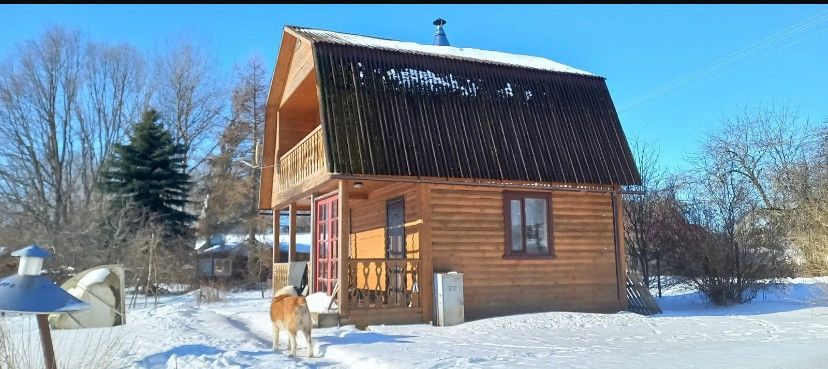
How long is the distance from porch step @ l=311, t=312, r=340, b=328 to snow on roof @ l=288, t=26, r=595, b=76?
17.9ft

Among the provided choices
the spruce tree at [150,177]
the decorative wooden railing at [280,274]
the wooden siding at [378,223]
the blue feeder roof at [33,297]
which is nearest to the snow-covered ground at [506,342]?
the blue feeder roof at [33,297]

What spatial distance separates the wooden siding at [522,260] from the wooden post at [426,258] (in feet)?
0.50

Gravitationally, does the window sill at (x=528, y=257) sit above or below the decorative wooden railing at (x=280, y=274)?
above

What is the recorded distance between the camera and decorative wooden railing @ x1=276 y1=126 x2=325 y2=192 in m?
12.5

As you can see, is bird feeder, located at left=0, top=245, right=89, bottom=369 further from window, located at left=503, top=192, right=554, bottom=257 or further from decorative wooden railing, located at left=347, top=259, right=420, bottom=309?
window, located at left=503, top=192, right=554, bottom=257

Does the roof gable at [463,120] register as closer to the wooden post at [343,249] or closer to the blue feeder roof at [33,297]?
the wooden post at [343,249]

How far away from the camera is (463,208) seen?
504 inches

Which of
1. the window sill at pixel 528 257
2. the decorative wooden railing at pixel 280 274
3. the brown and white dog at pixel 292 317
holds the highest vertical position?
the window sill at pixel 528 257

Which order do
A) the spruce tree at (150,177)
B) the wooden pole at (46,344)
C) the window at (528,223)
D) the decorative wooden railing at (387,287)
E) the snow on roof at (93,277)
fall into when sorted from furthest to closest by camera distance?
the spruce tree at (150,177)
the window at (528,223)
the snow on roof at (93,277)
the decorative wooden railing at (387,287)
the wooden pole at (46,344)

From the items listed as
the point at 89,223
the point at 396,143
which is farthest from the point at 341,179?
the point at 89,223

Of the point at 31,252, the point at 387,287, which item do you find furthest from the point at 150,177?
the point at 31,252

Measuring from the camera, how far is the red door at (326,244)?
1327 centimetres

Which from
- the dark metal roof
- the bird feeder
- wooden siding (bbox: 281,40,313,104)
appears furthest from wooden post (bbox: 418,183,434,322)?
the bird feeder

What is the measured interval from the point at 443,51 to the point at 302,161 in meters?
4.51
